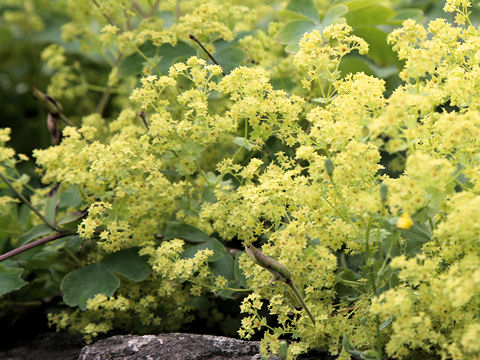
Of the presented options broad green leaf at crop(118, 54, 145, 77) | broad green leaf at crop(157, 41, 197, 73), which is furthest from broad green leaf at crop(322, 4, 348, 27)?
broad green leaf at crop(118, 54, 145, 77)

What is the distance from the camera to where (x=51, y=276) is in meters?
1.62

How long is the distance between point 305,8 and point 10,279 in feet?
3.90

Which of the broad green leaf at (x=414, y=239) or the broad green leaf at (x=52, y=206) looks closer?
the broad green leaf at (x=414, y=239)

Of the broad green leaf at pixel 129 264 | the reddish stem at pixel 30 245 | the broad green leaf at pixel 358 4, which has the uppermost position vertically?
the broad green leaf at pixel 358 4

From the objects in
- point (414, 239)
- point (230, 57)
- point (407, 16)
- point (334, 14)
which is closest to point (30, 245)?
point (230, 57)

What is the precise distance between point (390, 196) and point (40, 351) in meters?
1.06

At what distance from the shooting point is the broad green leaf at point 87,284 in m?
1.39

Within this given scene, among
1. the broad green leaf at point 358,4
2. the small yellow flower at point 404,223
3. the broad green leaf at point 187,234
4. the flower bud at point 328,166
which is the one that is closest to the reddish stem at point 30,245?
the broad green leaf at point 187,234

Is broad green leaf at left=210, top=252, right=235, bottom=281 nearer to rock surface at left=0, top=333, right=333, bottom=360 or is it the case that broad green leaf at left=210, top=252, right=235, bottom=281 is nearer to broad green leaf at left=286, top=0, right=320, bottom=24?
rock surface at left=0, top=333, right=333, bottom=360

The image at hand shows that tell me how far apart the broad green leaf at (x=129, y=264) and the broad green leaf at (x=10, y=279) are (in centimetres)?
22

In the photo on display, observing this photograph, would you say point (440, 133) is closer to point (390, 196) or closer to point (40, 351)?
point (390, 196)

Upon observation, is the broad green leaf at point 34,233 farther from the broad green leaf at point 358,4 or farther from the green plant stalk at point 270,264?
the broad green leaf at point 358,4

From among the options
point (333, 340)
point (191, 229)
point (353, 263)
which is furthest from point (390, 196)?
point (191, 229)

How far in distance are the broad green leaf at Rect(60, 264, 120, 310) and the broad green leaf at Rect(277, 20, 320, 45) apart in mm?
814
